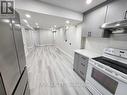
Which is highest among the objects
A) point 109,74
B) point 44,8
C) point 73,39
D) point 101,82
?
point 44,8

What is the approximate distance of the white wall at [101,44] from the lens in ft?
5.76

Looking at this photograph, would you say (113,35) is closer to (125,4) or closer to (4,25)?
(125,4)

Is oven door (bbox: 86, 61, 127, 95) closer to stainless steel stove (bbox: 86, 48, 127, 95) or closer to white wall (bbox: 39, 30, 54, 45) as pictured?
stainless steel stove (bbox: 86, 48, 127, 95)

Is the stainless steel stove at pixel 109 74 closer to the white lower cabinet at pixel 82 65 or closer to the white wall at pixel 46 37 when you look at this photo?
the white lower cabinet at pixel 82 65

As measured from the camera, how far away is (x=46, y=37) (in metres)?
8.94

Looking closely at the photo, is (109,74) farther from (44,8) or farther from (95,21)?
(44,8)

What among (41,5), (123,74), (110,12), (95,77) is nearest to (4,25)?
(41,5)

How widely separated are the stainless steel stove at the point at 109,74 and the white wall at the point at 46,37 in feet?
26.4

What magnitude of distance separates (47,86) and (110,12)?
2.80 meters

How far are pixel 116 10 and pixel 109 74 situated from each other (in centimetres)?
150

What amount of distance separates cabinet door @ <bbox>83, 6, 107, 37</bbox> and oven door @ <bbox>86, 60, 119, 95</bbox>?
3.52 feet

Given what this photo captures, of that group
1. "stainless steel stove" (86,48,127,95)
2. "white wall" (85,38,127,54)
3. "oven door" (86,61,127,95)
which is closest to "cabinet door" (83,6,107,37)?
"white wall" (85,38,127,54)

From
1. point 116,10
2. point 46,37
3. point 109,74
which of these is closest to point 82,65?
point 109,74

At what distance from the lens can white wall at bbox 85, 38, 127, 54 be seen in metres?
1.76
